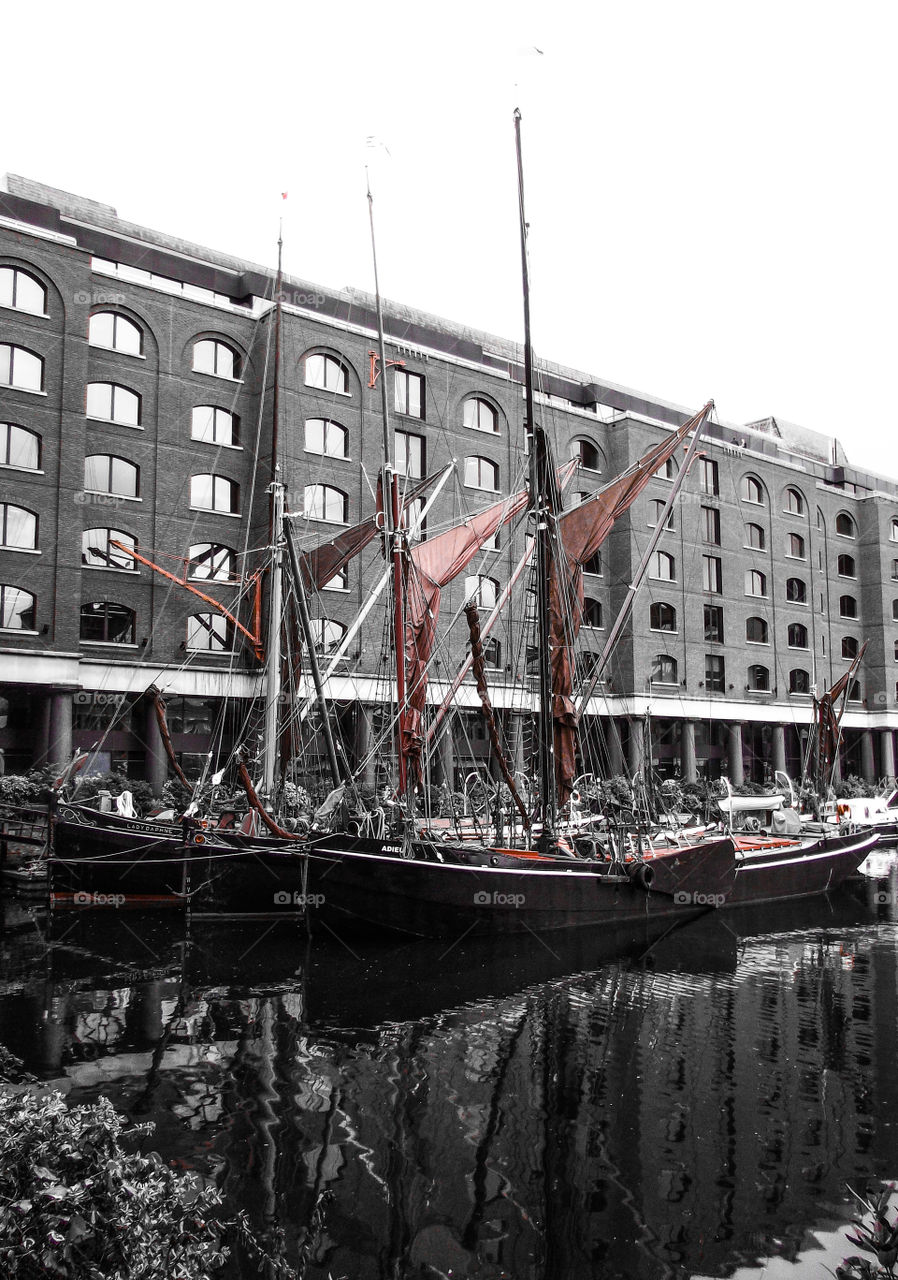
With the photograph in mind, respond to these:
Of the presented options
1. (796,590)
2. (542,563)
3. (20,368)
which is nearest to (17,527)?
(20,368)

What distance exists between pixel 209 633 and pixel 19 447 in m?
8.71


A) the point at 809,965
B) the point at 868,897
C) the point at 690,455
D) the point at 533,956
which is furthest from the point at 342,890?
the point at 868,897

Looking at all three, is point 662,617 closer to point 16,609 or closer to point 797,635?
point 797,635

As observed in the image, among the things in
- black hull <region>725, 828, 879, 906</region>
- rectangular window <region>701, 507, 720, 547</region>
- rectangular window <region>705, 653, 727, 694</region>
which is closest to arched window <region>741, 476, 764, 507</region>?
rectangular window <region>701, 507, 720, 547</region>

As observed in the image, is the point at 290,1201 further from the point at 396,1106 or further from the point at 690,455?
the point at 690,455

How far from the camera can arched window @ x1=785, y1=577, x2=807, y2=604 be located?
5409 cm

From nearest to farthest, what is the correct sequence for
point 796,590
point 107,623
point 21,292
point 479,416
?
point 21,292 → point 107,623 → point 479,416 → point 796,590

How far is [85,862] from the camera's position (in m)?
23.2

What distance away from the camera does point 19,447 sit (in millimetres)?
31359

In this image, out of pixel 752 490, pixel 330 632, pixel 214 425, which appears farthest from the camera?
pixel 752 490

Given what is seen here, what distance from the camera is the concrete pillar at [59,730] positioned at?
1190 inches

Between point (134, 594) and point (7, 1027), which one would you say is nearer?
point (7, 1027)

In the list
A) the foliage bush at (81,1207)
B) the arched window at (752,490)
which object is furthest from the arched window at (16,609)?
the arched window at (752,490)

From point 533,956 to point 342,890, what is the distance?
3.99 metres
